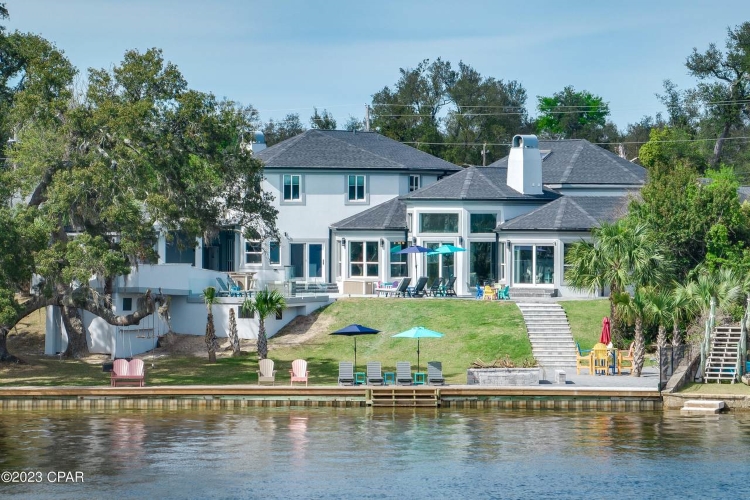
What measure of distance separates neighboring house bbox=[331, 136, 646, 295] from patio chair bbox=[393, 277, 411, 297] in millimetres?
2359

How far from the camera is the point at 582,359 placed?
42.9 metres

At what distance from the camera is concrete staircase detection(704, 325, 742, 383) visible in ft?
132

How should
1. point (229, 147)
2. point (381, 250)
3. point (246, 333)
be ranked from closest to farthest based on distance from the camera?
point (229, 147) → point (246, 333) → point (381, 250)

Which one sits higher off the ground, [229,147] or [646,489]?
[229,147]

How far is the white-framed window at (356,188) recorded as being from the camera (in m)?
62.8

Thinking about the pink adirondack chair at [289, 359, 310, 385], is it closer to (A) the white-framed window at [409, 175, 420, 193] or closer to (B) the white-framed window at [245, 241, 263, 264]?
(B) the white-framed window at [245, 241, 263, 264]

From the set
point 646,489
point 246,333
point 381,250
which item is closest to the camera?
point 646,489

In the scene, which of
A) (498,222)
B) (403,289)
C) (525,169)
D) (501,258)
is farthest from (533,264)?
(525,169)

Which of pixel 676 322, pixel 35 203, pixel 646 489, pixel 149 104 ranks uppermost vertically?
pixel 149 104

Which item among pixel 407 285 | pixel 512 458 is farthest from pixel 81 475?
pixel 407 285

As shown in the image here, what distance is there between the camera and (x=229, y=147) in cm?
4778

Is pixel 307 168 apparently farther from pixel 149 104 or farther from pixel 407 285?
pixel 149 104

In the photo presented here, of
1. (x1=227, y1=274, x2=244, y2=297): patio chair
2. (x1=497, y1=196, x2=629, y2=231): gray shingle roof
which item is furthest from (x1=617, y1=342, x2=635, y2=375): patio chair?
(x1=227, y1=274, x2=244, y2=297): patio chair

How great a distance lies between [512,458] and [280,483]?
6.22m
